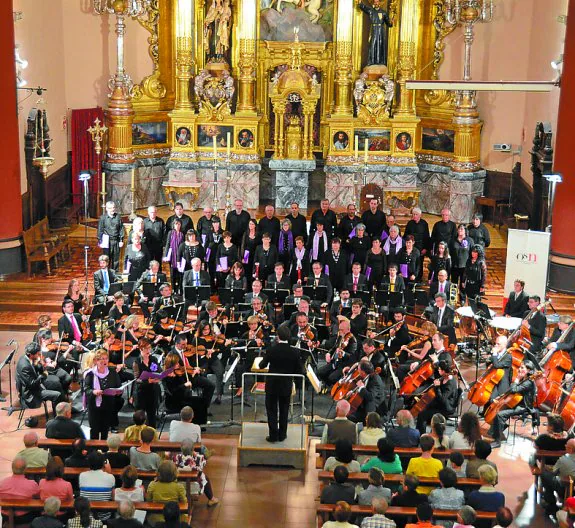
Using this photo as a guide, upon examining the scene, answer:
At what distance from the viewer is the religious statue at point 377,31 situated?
2259 cm

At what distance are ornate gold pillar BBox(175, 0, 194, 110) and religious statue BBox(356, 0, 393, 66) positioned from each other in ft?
11.6

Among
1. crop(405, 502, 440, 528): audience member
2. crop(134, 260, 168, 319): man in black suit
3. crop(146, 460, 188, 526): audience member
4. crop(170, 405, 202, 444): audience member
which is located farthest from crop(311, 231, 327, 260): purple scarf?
crop(405, 502, 440, 528): audience member

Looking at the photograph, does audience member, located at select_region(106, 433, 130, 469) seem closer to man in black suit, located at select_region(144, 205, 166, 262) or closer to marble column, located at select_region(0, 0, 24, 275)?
man in black suit, located at select_region(144, 205, 166, 262)

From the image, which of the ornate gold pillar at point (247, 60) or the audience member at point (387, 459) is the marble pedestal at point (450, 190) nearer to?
the ornate gold pillar at point (247, 60)

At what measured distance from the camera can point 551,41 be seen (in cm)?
2014

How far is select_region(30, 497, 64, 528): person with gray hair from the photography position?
9.26 meters

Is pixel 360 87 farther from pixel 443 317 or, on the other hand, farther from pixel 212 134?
pixel 443 317

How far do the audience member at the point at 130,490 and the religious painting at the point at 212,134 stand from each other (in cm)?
1391

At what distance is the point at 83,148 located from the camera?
74.0ft

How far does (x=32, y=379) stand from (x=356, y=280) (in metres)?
5.08

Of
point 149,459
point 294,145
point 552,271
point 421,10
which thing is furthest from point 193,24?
point 149,459

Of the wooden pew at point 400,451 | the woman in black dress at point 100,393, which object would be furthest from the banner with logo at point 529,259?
the woman in black dress at point 100,393

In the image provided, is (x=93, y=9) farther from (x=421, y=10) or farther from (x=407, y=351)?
(x=407, y=351)

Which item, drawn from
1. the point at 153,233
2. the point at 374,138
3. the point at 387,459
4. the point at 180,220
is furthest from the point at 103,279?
the point at 374,138
